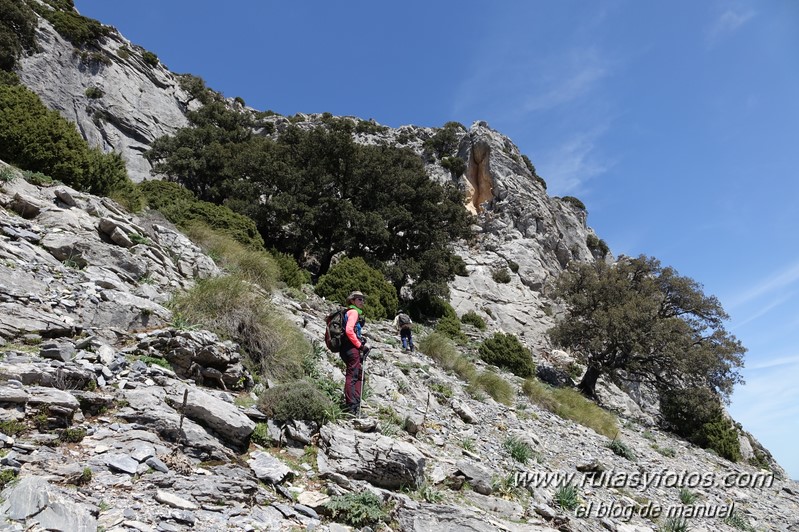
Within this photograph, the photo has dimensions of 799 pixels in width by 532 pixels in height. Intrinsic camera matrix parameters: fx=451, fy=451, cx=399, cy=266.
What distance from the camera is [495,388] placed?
561 inches

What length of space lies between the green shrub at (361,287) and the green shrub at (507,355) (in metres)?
4.89

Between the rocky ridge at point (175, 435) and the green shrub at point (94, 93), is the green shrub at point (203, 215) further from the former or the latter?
the green shrub at point (94, 93)

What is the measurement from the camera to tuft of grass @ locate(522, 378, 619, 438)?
15242mm

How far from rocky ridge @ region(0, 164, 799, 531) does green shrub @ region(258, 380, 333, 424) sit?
0.15 metres

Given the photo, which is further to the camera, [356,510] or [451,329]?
[451,329]

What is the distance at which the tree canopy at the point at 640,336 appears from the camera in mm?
23328

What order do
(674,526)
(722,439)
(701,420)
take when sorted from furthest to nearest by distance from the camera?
(701,420) → (722,439) → (674,526)

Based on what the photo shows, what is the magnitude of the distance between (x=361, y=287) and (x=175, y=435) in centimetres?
1597

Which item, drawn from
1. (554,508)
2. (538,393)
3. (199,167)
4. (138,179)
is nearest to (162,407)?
(554,508)

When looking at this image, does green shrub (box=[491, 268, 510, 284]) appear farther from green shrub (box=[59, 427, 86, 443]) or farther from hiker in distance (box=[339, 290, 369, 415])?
green shrub (box=[59, 427, 86, 443])

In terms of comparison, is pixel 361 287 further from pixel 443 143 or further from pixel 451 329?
pixel 443 143

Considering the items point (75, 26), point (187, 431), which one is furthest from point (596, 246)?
point (75, 26)

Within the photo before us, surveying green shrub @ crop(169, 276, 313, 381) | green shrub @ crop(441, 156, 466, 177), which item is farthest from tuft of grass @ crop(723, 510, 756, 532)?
green shrub @ crop(441, 156, 466, 177)

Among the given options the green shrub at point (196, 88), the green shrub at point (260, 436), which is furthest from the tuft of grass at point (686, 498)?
the green shrub at point (196, 88)
